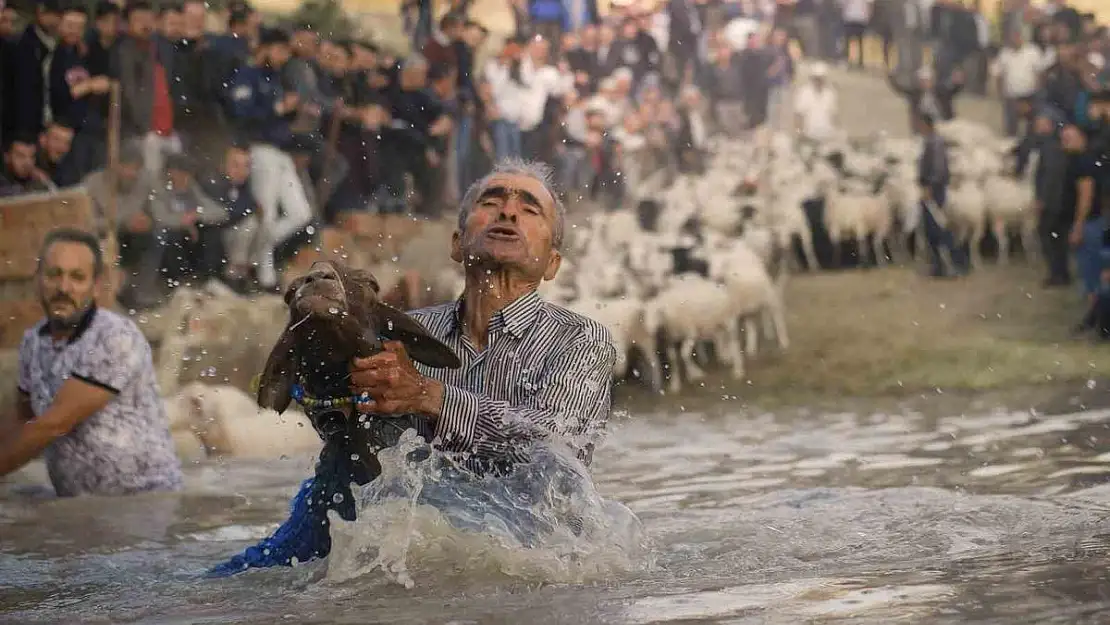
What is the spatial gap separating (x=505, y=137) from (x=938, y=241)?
403 cm

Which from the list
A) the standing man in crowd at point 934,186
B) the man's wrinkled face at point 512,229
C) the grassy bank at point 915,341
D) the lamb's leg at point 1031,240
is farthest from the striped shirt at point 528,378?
the standing man in crowd at point 934,186

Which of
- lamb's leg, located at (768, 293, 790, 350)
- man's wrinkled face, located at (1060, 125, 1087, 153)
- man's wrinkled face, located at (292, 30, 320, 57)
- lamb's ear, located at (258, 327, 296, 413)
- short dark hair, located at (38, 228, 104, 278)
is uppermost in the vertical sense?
man's wrinkled face, located at (292, 30, 320, 57)

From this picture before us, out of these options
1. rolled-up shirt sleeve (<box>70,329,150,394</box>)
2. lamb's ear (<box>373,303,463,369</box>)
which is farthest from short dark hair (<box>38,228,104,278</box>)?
lamb's ear (<box>373,303,463,369</box>)

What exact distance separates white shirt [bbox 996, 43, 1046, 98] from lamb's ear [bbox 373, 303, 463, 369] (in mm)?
12588

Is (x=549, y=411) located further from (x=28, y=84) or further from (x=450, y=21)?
(x=450, y=21)

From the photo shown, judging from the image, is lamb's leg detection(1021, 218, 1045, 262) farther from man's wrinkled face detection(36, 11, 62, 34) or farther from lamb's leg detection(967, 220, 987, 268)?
man's wrinkled face detection(36, 11, 62, 34)

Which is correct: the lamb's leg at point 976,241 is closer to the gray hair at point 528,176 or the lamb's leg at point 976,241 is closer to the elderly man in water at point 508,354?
the gray hair at point 528,176

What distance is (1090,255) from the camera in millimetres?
14680

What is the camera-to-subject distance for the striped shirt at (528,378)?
15.2ft

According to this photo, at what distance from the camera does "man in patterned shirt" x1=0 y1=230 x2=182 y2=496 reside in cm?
665

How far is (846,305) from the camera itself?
15.2 m

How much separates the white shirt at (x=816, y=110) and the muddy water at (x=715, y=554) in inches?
294

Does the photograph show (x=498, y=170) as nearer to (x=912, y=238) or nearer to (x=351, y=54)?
(x=351, y=54)

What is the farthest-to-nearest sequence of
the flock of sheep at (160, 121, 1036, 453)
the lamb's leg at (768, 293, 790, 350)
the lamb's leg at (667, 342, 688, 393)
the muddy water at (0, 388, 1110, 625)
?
1. the lamb's leg at (768, 293, 790, 350)
2. the flock of sheep at (160, 121, 1036, 453)
3. the lamb's leg at (667, 342, 688, 393)
4. the muddy water at (0, 388, 1110, 625)
